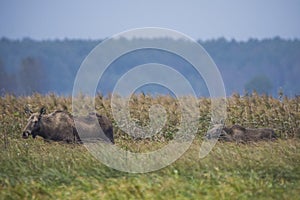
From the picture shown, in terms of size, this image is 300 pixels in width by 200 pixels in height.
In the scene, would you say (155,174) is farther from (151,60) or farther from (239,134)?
(151,60)

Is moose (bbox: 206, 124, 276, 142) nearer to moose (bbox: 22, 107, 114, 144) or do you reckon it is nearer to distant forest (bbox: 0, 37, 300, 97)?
moose (bbox: 22, 107, 114, 144)

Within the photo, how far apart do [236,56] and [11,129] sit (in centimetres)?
10503

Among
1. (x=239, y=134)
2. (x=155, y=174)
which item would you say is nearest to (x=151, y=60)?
(x=239, y=134)

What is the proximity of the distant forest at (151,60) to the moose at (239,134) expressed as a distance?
79.6 m

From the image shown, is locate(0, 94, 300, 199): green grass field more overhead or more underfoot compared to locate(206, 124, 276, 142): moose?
more underfoot

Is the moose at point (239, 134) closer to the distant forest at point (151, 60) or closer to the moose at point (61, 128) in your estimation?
the moose at point (61, 128)

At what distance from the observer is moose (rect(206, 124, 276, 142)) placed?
18.0m

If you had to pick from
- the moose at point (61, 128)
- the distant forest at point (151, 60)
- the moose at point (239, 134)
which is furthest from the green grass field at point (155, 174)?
the distant forest at point (151, 60)

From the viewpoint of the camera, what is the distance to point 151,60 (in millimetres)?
119438

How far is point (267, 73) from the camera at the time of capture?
111m

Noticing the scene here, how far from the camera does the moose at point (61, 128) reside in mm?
18406

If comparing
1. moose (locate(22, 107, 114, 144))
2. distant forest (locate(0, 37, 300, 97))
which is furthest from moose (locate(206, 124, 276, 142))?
distant forest (locate(0, 37, 300, 97))

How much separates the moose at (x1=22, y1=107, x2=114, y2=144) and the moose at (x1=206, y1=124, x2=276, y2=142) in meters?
2.55

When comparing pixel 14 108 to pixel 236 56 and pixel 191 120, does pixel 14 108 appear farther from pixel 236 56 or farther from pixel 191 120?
pixel 236 56
